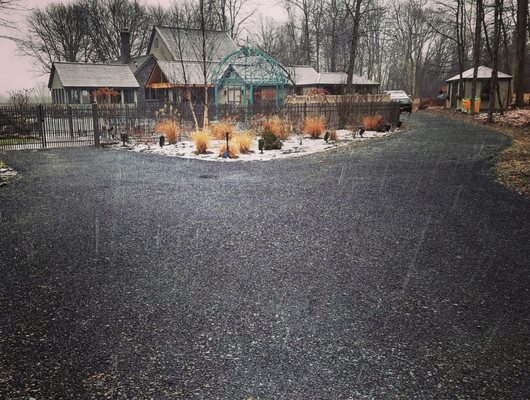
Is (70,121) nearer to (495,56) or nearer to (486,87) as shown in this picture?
(495,56)

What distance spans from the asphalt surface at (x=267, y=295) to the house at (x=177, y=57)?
29.3 meters

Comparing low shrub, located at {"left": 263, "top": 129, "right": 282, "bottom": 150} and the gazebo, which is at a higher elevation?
the gazebo

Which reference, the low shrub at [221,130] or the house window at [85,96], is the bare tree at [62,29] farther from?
the low shrub at [221,130]

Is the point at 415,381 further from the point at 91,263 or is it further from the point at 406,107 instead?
the point at 406,107

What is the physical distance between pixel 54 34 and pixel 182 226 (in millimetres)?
63971

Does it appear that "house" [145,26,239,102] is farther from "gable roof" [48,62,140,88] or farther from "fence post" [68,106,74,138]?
"fence post" [68,106,74,138]

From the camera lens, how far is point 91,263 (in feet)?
15.9

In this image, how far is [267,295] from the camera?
3.97 m

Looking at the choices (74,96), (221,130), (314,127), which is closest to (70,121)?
(221,130)

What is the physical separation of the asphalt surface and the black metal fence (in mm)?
11206

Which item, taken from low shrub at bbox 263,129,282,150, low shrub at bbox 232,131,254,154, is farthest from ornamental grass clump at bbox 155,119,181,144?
low shrub at bbox 263,129,282,150

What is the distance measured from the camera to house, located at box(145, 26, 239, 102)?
3691 centimetres

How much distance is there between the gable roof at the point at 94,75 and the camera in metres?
39.5

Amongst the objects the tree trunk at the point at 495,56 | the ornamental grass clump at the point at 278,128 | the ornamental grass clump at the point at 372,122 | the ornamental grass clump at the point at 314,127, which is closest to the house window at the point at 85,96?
the ornamental grass clump at the point at 278,128
